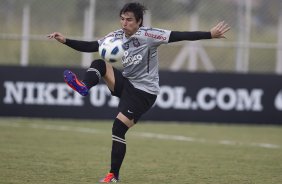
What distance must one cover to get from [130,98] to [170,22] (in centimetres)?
988

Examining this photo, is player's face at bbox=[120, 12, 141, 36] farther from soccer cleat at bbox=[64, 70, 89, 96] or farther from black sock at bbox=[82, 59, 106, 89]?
soccer cleat at bbox=[64, 70, 89, 96]

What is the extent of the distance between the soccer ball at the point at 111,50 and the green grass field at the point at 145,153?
4.76 feet

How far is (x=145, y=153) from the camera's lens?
1105 centimetres

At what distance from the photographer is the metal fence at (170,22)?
56.0 feet

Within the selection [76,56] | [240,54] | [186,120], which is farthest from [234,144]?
[76,56]

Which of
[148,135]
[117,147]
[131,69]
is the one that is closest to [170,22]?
[148,135]

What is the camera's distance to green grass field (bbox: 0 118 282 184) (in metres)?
8.38

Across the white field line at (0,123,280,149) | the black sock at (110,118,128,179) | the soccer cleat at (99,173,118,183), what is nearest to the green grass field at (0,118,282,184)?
the white field line at (0,123,280,149)

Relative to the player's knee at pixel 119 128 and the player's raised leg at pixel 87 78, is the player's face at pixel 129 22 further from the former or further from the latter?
the player's knee at pixel 119 128

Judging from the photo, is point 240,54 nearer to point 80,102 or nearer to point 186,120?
point 186,120

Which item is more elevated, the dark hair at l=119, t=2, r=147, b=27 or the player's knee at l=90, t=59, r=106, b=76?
the dark hair at l=119, t=2, r=147, b=27

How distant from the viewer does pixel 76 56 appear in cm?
1916

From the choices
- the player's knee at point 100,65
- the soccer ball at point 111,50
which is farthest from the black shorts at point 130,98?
the soccer ball at point 111,50

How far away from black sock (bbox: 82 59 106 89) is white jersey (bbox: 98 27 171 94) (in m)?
0.26
